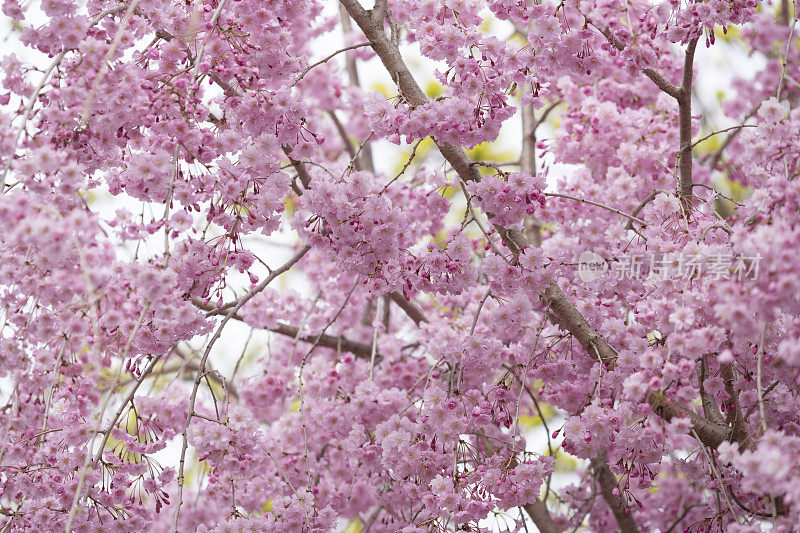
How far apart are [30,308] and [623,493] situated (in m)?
2.07

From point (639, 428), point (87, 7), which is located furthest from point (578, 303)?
point (87, 7)

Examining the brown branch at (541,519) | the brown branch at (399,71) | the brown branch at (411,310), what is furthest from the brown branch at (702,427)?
the brown branch at (411,310)

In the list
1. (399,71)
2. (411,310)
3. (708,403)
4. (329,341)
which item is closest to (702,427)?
(708,403)

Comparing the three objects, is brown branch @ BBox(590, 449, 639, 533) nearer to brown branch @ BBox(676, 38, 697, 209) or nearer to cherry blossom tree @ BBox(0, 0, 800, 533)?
cherry blossom tree @ BBox(0, 0, 800, 533)

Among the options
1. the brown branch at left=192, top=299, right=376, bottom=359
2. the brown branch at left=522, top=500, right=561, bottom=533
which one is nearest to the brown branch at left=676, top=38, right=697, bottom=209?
the brown branch at left=522, top=500, right=561, bottom=533

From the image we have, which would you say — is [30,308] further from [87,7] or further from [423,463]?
[423,463]

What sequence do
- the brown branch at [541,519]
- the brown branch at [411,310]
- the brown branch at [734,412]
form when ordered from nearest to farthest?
the brown branch at [734,412], the brown branch at [541,519], the brown branch at [411,310]

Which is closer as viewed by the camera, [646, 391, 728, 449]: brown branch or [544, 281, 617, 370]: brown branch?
[646, 391, 728, 449]: brown branch

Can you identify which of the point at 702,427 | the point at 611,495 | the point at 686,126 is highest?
the point at 686,126

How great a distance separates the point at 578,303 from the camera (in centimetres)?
301

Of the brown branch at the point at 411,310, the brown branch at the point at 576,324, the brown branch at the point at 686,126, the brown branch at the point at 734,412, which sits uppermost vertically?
the brown branch at the point at 686,126

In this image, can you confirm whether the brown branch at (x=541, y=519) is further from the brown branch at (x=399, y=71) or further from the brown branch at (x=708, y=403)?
the brown branch at (x=399, y=71)

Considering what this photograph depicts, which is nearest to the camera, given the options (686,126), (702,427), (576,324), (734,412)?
(702,427)

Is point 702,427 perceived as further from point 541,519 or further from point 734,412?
point 541,519
